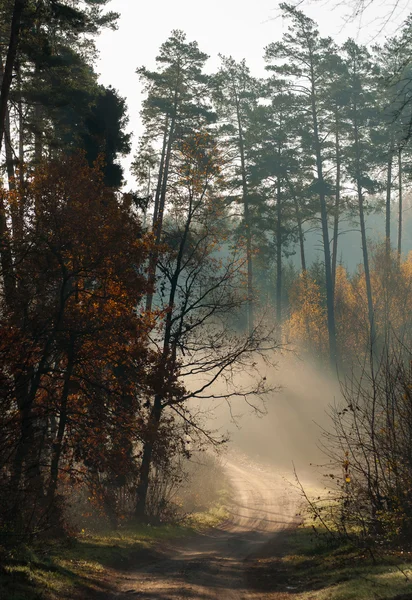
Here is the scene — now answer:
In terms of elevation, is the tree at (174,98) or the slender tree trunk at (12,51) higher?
the tree at (174,98)

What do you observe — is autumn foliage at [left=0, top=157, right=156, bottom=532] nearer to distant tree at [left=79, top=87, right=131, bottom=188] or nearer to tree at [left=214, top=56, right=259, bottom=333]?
distant tree at [left=79, top=87, right=131, bottom=188]

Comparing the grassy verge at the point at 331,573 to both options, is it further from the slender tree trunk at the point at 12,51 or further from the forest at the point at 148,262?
the slender tree trunk at the point at 12,51

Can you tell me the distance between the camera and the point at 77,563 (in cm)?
1316

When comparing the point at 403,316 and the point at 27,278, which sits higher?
the point at 403,316

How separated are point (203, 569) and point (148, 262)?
1248cm

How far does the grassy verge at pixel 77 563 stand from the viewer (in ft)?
32.8

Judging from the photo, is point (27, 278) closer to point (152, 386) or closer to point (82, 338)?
point (82, 338)

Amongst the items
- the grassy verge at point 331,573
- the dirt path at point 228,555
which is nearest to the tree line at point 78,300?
the dirt path at point 228,555

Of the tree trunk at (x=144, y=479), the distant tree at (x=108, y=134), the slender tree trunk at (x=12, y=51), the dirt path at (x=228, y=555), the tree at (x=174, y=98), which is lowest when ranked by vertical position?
the dirt path at (x=228, y=555)

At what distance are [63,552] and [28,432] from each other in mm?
2934

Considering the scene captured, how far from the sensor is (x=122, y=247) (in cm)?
1911

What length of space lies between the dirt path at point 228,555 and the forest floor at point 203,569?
2cm

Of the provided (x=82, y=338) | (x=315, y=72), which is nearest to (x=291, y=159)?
(x=315, y=72)

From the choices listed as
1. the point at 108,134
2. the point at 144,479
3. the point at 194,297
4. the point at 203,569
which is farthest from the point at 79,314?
the point at 108,134
